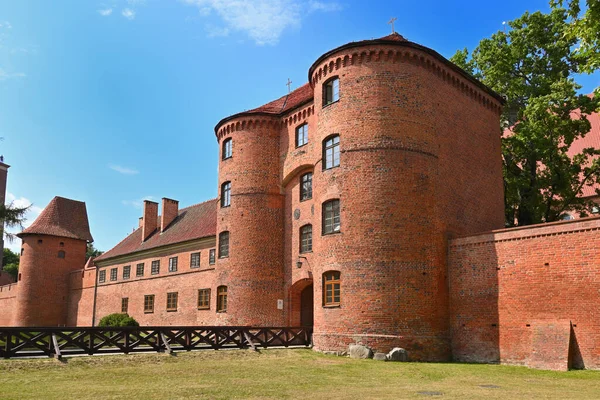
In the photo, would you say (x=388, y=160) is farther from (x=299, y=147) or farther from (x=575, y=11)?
(x=575, y=11)

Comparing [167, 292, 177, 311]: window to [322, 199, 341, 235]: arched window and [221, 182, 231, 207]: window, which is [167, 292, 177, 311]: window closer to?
[221, 182, 231, 207]: window

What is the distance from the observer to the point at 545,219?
86.6 feet

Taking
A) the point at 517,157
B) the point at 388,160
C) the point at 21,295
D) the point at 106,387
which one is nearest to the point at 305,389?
the point at 106,387

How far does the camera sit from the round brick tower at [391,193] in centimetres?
1884

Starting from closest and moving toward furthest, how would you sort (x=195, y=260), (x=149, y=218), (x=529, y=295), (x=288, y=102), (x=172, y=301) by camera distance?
(x=529, y=295)
(x=288, y=102)
(x=195, y=260)
(x=172, y=301)
(x=149, y=218)

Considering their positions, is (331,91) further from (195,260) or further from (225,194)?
(195,260)

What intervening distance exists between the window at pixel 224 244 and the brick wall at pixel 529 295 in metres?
10.9

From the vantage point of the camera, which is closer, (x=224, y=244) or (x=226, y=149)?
(x=224, y=244)

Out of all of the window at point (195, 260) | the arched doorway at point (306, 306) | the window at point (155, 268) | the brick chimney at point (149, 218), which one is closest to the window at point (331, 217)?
the arched doorway at point (306, 306)

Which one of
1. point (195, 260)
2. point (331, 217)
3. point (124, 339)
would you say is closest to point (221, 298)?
point (124, 339)

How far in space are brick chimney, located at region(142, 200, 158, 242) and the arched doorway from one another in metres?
20.4

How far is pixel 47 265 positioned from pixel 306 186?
3076 cm

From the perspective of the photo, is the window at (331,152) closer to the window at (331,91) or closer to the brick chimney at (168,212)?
the window at (331,91)

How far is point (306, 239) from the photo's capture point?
24.1 metres
